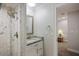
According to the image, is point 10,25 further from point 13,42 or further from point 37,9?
point 37,9

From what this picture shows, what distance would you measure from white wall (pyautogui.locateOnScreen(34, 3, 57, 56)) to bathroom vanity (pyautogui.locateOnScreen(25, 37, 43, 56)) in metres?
0.07

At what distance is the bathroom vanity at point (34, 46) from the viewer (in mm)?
1365

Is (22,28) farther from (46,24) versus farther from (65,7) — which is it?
(65,7)

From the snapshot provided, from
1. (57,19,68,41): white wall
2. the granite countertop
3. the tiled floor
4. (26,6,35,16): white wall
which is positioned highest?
(26,6,35,16): white wall

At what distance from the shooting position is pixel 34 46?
4.51 ft

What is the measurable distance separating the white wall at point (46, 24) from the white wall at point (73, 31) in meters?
0.20

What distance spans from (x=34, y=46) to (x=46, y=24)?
0.32m

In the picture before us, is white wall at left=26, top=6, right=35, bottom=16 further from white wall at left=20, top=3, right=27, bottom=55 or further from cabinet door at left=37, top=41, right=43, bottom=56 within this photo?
cabinet door at left=37, top=41, right=43, bottom=56

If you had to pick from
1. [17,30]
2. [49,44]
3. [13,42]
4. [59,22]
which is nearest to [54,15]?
[59,22]

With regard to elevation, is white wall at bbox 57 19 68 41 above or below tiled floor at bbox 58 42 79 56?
above

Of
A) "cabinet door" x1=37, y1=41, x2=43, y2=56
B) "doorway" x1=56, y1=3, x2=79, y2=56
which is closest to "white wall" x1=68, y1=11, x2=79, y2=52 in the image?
"doorway" x1=56, y1=3, x2=79, y2=56

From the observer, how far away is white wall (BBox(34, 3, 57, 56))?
1366 millimetres

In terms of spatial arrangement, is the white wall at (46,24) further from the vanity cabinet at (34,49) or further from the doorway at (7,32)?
the doorway at (7,32)

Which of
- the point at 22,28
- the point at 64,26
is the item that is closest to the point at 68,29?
the point at 64,26
